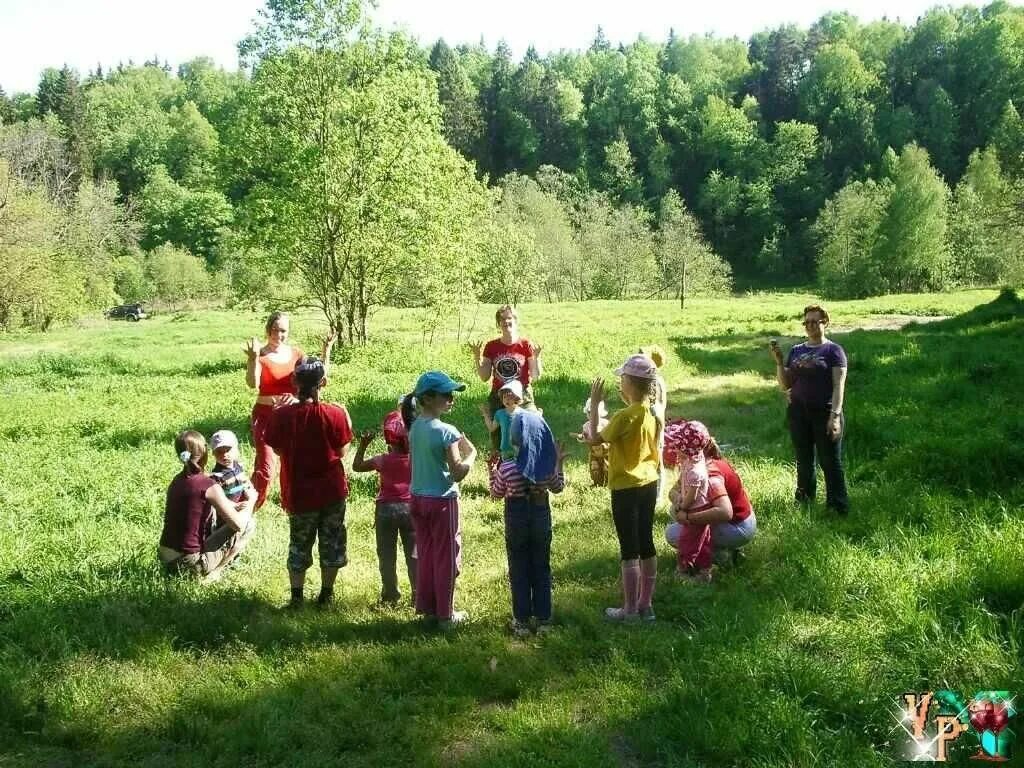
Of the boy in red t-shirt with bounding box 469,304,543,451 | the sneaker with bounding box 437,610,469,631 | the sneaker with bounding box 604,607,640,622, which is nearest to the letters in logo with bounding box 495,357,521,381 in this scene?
the boy in red t-shirt with bounding box 469,304,543,451

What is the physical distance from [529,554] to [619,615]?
0.88m

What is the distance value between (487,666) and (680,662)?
4.32 ft

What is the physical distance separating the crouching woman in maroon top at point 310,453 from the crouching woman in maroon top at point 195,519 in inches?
41.1

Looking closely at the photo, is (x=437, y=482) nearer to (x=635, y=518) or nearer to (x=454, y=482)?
(x=454, y=482)

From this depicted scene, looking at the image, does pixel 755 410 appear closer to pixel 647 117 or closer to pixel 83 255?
pixel 83 255

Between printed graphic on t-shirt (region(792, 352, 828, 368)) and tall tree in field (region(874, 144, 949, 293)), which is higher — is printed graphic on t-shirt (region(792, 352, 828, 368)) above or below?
below

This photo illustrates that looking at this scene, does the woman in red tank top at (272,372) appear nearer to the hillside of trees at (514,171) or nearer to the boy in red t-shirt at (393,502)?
the boy in red t-shirt at (393,502)

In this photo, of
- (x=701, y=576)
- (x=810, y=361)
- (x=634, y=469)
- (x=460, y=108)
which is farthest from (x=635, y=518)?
(x=460, y=108)

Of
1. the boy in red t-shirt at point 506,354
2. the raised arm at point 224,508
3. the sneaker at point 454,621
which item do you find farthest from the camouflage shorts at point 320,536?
the boy in red t-shirt at point 506,354

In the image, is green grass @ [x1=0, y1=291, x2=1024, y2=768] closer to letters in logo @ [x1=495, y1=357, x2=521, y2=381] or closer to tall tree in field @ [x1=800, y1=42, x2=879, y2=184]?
letters in logo @ [x1=495, y1=357, x2=521, y2=381]

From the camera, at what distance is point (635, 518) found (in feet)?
18.1

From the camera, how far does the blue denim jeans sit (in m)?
5.48

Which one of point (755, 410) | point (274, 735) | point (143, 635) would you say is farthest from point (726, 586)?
point (755, 410)

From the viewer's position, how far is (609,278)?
6875cm
